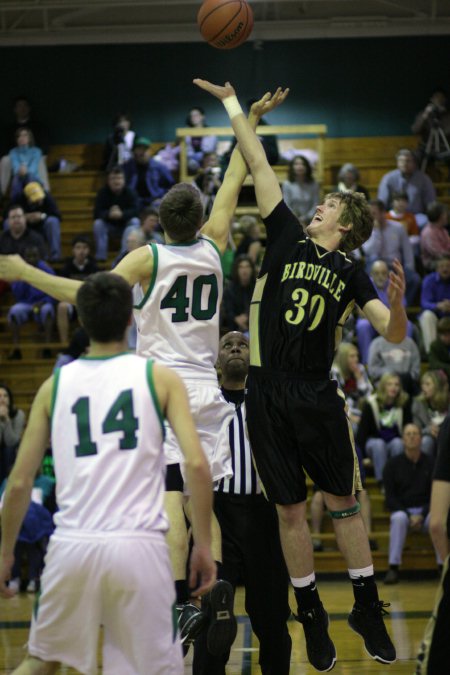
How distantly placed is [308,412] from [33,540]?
656 cm

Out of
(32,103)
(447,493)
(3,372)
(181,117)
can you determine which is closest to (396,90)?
(181,117)

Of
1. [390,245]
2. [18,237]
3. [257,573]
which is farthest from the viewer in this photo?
[18,237]

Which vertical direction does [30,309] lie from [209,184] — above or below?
below

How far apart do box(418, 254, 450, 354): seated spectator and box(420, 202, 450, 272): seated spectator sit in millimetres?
672

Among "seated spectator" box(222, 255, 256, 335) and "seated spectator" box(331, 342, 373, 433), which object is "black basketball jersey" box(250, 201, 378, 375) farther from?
"seated spectator" box(222, 255, 256, 335)

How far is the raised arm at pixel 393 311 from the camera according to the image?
539 cm

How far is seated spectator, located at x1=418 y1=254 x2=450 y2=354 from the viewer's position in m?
14.3

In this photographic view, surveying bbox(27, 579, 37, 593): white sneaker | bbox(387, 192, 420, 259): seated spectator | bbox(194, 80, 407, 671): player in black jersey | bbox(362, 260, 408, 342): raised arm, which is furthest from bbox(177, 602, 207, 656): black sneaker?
bbox(387, 192, 420, 259): seated spectator

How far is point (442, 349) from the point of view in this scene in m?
13.6

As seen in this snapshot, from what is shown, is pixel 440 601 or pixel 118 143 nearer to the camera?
pixel 440 601

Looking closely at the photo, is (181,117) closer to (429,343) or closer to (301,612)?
(429,343)

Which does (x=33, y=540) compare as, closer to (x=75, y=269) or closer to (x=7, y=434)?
(x=7, y=434)

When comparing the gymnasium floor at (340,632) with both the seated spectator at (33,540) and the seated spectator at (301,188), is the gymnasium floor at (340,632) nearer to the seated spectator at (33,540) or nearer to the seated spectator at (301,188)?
the seated spectator at (33,540)

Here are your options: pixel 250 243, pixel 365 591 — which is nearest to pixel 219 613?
pixel 365 591
